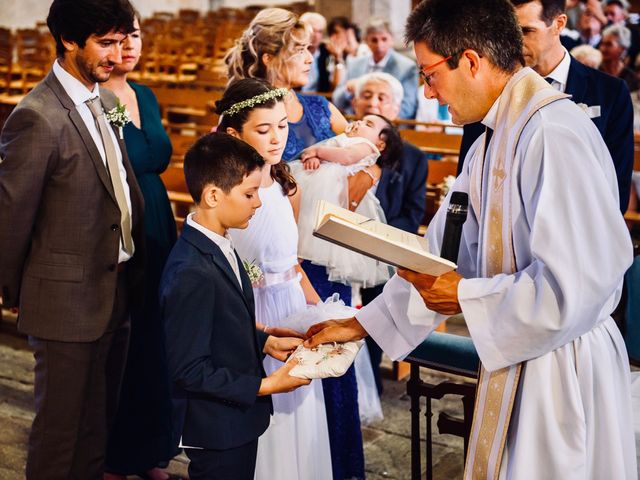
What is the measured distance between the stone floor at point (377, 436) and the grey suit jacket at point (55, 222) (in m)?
1.12

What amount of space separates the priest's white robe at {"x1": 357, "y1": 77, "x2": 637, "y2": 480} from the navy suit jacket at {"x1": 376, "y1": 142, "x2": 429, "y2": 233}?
7.27 ft

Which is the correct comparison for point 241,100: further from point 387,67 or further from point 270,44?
point 387,67

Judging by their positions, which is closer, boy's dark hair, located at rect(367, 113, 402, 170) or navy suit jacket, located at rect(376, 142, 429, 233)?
boy's dark hair, located at rect(367, 113, 402, 170)

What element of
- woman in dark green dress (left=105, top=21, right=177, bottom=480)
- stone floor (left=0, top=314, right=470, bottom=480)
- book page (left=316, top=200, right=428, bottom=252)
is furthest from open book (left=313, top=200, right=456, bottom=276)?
stone floor (left=0, top=314, right=470, bottom=480)

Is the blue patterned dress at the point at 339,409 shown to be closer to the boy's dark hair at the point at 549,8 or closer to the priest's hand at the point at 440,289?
the boy's dark hair at the point at 549,8

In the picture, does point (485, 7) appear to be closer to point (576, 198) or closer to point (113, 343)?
point (576, 198)

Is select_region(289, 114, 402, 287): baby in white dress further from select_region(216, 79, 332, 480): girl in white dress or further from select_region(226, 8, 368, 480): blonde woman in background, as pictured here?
select_region(216, 79, 332, 480): girl in white dress

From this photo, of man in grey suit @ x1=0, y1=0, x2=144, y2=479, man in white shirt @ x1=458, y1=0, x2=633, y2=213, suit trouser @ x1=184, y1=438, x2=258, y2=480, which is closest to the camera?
suit trouser @ x1=184, y1=438, x2=258, y2=480

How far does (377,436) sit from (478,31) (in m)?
2.42

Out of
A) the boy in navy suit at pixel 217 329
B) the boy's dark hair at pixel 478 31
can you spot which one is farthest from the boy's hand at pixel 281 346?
the boy's dark hair at pixel 478 31

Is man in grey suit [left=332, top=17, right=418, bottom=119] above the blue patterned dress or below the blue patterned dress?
above

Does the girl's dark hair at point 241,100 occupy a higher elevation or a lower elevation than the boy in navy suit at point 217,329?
higher

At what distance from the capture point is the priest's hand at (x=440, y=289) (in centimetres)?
203

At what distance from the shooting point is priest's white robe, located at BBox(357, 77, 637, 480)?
6.13ft
